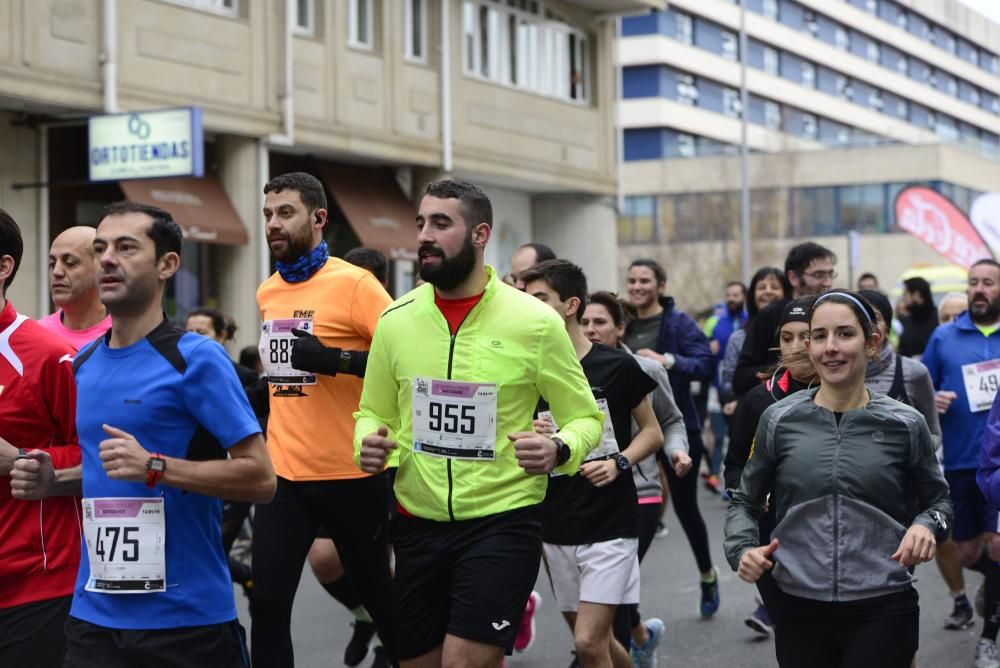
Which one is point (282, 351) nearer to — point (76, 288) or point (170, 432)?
point (76, 288)

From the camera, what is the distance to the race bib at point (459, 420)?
17.2ft

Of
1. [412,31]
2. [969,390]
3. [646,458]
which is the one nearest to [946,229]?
[969,390]

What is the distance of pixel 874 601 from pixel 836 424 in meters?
0.57

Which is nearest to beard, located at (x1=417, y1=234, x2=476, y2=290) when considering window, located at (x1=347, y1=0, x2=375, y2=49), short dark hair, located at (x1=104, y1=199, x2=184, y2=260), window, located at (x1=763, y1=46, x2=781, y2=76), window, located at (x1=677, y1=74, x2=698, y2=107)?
short dark hair, located at (x1=104, y1=199, x2=184, y2=260)

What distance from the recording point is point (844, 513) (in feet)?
16.5

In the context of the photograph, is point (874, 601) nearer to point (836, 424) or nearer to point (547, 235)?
point (836, 424)

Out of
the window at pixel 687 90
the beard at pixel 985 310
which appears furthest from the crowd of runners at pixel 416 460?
the window at pixel 687 90

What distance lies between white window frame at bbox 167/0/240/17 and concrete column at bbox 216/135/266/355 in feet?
5.87

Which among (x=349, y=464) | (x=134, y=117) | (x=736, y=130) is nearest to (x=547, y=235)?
(x=134, y=117)

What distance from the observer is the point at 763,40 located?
71125 mm

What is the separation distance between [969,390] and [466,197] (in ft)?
16.8

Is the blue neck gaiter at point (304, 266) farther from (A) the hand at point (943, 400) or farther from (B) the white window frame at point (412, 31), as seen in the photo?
(B) the white window frame at point (412, 31)

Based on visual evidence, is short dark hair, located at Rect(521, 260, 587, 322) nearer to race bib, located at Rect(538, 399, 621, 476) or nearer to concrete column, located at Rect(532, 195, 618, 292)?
race bib, located at Rect(538, 399, 621, 476)

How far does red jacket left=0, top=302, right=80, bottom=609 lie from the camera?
4.90 m
